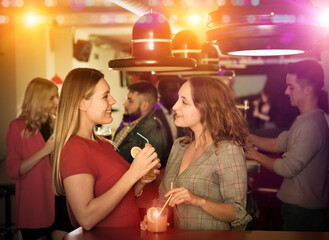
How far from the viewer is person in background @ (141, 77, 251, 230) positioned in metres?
2.12

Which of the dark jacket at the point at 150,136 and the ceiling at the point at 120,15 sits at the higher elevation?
the ceiling at the point at 120,15

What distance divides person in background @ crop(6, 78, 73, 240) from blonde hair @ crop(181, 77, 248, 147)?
1594mm

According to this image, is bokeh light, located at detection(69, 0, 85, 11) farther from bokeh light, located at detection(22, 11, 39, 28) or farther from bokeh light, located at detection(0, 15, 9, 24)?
bokeh light, located at detection(0, 15, 9, 24)

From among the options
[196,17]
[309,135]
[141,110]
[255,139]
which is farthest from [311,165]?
[196,17]

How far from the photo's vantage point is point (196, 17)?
7383 millimetres

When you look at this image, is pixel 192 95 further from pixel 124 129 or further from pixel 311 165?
pixel 124 129

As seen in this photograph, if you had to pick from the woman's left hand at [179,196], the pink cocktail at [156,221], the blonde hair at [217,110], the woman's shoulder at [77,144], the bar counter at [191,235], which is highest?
the blonde hair at [217,110]

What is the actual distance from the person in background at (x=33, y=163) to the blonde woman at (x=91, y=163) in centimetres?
133

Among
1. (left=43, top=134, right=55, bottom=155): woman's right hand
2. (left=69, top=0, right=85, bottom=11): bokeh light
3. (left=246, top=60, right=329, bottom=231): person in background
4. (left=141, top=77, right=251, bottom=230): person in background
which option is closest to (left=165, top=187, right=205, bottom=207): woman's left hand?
(left=141, top=77, right=251, bottom=230): person in background

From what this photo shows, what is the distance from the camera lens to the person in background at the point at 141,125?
4.14 m

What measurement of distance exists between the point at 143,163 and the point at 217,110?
1.97 feet

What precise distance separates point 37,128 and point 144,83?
1382 mm

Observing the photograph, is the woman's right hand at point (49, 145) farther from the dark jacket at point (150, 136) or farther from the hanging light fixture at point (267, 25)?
the hanging light fixture at point (267, 25)

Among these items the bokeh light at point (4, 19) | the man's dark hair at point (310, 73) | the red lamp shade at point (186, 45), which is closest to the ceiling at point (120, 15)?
the bokeh light at point (4, 19)
